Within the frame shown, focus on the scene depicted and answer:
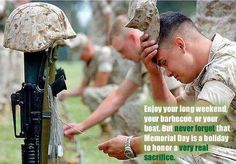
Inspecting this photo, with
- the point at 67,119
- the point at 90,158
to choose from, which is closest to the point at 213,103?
the point at 90,158

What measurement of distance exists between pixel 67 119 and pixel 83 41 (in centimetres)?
104

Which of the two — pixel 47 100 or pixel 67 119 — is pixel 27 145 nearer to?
pixel 47 100

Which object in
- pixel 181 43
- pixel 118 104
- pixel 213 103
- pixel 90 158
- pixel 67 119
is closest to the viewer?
pixel 213 103

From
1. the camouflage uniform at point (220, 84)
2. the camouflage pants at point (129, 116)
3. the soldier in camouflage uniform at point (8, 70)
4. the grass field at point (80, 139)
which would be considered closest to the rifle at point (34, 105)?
the camouflage uniform at point (220, 84)

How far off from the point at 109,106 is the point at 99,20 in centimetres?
762

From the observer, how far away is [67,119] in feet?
27.3

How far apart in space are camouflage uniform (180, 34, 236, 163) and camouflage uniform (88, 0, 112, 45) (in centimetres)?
859

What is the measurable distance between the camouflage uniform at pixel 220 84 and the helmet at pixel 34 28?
67 cm

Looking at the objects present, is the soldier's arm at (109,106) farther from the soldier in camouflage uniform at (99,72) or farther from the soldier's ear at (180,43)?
the soldier in camouflage uniform at (99,72)

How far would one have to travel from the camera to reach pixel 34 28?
3.55 m

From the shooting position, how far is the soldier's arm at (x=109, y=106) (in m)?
4.82

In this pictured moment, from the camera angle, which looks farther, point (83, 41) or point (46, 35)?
point (83, 41)

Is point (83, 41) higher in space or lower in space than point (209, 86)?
higher

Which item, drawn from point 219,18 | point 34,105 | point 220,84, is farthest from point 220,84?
point 219,18
